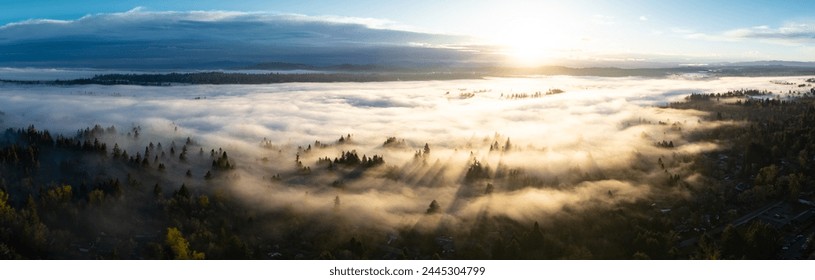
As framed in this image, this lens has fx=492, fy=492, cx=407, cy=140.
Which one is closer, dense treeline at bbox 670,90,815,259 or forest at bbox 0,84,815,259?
forest at bbox 0,84,815,259

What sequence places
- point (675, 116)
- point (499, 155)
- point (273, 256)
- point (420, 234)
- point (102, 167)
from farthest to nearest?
point (675, 116)
point (499, 155)
point (102, 167)
point (420, 234)
point (273, 256)

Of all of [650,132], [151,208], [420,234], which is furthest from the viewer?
[650,132]

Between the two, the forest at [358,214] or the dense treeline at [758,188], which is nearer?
the forest at [358,214]

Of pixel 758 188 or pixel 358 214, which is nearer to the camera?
pixel 358 214

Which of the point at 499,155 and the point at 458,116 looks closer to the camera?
the point at 499,155

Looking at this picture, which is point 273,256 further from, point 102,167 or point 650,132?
point 650,132

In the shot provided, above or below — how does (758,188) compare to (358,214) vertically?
above

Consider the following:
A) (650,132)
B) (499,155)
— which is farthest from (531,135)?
(499,155)

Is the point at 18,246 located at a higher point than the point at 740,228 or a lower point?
higher
